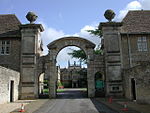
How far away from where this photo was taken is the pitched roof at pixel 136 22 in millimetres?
21734

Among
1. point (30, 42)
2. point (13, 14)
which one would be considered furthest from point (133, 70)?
point (13, 14)

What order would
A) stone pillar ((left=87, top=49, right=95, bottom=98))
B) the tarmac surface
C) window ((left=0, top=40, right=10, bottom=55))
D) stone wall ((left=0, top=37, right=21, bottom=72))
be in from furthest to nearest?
window ((left=0, top=40, right=10, bottom=55)) < stone wall ((left=0, top=37, right=21, bottom=72)) < stone pillar ((left=87, top=49, right=95, bottom=98)) < the tarmac surface

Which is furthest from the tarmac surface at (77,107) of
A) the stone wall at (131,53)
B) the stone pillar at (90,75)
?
the stone wall at (131,53)

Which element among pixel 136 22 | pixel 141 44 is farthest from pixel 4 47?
pixel 136 22

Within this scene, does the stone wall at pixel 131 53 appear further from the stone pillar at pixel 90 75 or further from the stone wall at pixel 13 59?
the stone wall at pixel 13 59

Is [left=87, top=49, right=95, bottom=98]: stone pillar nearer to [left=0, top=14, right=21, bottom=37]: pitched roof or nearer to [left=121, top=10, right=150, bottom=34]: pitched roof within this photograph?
[left=121, top=10, right=150, bottom=34]: pitched roof

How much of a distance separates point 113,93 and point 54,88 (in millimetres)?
6348

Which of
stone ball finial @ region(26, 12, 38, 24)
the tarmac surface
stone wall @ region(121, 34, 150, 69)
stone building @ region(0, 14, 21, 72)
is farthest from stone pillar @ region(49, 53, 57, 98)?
stone wall @ region(121, 34, 150, 69)

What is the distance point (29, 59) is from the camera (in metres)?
21.4

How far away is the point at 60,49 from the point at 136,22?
9.52 m

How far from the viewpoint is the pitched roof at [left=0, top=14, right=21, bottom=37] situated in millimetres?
22266

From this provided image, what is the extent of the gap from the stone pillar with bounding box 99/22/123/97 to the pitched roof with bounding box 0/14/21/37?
1003 centimetres

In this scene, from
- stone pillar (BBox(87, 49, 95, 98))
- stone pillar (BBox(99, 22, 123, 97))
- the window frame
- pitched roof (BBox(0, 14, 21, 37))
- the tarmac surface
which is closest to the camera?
the tarmac surface

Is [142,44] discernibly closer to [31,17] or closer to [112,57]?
[112,57]
